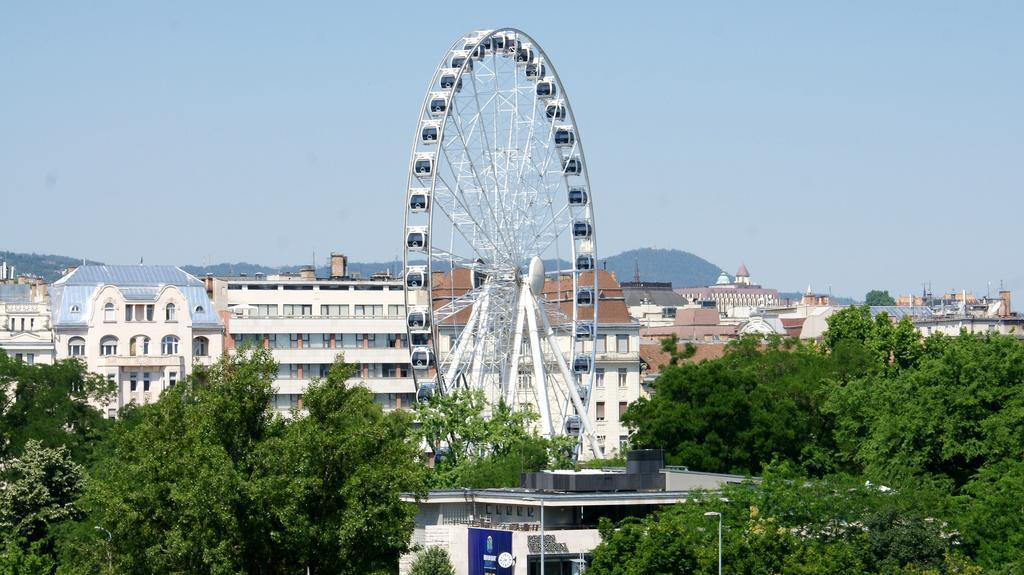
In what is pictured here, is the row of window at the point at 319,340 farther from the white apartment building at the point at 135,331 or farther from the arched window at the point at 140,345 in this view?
the arched window at the point at 140,345

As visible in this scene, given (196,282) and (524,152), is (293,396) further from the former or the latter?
(524,152)

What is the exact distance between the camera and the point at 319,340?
15938 centimetres

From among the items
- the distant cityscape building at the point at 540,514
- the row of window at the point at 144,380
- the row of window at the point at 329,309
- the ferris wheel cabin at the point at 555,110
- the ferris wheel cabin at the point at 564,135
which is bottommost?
the distant cityscape building at the point at 540,514

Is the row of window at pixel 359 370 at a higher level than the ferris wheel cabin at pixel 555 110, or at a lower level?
lower

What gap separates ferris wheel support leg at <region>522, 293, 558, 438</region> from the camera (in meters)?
113

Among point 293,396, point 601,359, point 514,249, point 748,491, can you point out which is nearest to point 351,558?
point 748,491

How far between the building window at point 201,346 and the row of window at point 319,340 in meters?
1.95

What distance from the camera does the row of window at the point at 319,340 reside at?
520 ft

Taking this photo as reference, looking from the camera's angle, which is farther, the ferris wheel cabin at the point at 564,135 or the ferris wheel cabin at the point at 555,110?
the ferris wheel cabin at the point at 564,135

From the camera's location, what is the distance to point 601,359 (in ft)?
566

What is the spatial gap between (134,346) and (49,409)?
98.2 feet

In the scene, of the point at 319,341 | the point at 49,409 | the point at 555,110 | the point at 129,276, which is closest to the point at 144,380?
the point at 129,276

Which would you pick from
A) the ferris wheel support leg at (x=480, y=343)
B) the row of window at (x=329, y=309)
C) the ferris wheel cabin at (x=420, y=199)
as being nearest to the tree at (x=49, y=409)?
the ferris wheel support leg at (x=480, y=343)

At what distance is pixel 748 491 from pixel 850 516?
407cm
